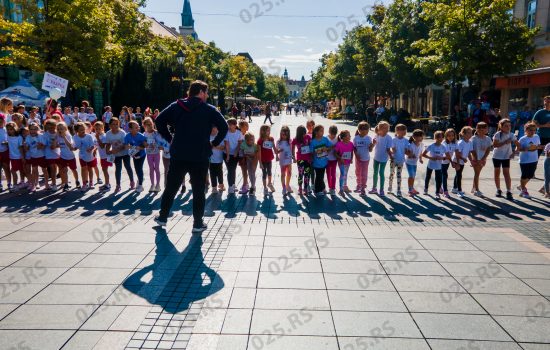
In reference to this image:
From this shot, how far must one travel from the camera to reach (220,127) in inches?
255

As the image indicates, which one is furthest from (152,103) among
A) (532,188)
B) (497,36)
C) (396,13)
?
(532,188)

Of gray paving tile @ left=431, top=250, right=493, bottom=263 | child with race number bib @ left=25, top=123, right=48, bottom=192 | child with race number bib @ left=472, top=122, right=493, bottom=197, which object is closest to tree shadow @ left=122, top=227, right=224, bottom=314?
gray paving tile @ left=431, top=250, right=493, bottom=263

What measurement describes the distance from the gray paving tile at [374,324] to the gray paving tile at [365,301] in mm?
96

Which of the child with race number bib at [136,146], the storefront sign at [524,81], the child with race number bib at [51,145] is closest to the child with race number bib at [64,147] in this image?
the child with race number bib at [51,145]

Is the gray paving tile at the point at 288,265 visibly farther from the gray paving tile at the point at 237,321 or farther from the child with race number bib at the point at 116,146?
the child with race number bib at the point at 116,146

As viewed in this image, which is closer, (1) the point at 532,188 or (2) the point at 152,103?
(1) the point at 532,188

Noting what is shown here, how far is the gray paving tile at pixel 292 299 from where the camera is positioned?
166 inches

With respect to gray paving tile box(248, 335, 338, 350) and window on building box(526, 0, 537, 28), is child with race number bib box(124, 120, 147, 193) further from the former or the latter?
window on building box(526, 0, 537, 28)

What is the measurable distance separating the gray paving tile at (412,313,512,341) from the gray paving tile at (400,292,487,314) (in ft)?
0.34

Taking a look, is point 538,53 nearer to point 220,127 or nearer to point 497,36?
point 497,36

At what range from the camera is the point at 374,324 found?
12.8ft

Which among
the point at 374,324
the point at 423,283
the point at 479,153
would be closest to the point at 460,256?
the point at 423,283

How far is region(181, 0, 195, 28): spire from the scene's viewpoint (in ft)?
380

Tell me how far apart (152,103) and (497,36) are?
21.9m
